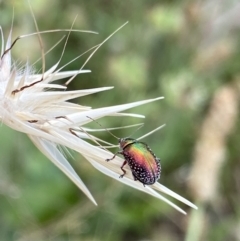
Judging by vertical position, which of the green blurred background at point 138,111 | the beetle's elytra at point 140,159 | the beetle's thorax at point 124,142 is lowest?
the green blurred background at point 138,111

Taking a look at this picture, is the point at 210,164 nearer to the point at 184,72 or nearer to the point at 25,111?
the point at 184,72

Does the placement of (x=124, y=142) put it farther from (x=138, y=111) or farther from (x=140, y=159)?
(x=138, y=111)

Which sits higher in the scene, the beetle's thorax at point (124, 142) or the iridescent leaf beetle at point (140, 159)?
the iridescent leaf beetle at point (140, 159)

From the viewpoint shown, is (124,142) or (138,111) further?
(138,111)

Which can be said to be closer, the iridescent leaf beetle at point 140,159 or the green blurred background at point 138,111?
the iridescent leaf beetle at point 140,159

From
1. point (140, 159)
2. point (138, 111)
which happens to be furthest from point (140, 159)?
point (138, 111)

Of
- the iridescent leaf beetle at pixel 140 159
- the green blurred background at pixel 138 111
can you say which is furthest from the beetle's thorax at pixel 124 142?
the green blurred background at pixel 138 111

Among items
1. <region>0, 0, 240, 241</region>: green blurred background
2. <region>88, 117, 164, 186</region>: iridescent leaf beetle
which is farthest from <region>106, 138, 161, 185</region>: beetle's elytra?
<region>0, 0, 240, 241</region>: green blurred background

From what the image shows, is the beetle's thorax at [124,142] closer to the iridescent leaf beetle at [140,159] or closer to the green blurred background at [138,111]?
the iridescent leaf beetle at [140,159]
